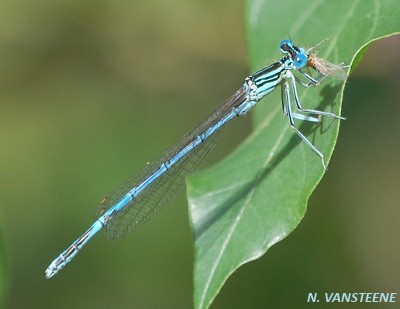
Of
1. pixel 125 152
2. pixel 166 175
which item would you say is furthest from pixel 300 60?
pixel 125 152

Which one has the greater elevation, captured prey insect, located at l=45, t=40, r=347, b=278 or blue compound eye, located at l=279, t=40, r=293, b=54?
captured prey insect, located at l=45, t=40, r=347, b=278

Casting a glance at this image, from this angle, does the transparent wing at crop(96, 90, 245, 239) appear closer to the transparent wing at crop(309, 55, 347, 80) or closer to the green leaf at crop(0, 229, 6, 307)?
Result: the transparent wing at crop(309, 55, 347, 80)

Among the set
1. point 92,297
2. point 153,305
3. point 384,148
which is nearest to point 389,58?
point 384,148

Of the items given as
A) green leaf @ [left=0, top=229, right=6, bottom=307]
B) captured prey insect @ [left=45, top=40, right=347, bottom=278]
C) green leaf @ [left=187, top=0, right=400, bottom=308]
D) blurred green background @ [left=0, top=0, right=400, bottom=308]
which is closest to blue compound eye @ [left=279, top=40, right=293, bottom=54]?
green leaf @ [left=187, top=0, right=400, bottom=308]

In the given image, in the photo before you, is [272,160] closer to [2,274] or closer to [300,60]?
[300,60]

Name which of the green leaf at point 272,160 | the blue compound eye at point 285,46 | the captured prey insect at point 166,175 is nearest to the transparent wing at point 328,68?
the green leaf at point 272,160

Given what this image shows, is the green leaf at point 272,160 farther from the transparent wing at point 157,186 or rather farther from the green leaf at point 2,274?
the green leaf at point 2,274
